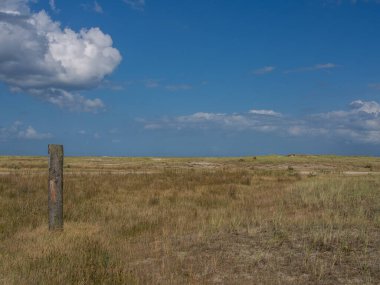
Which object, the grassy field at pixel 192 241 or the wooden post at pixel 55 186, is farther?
the wooden post at pixel 55 186

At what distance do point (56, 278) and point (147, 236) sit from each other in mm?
3882

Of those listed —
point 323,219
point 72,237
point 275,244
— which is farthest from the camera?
point 323,219

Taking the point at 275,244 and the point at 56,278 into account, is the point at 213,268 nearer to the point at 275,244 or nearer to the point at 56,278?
the point at 275,244

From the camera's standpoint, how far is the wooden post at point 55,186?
10414 mm

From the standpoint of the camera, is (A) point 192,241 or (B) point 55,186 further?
(B) point 55,186

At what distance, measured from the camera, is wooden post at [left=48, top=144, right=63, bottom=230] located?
34.2 feet

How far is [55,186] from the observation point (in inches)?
415

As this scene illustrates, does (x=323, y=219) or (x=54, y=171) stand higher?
(x=54, y=171)

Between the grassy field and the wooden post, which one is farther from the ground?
the wooden post

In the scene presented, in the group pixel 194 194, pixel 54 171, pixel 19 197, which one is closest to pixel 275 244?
pixel 54 171

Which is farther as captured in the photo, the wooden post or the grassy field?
the wooden post

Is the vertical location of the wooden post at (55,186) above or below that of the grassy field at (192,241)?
above

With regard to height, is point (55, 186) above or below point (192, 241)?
above

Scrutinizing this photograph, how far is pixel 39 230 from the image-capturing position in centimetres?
1032
